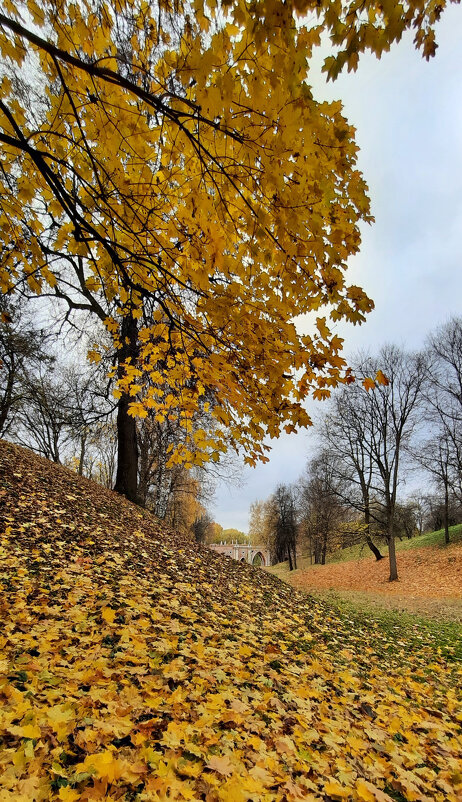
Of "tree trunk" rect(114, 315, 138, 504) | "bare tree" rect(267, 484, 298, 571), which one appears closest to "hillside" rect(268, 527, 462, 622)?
"tree trunk" rect(114, 315, 138, 504)

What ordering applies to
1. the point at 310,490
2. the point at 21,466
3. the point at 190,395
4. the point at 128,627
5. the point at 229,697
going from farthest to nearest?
1. the point at 310,490
2. the point at 21,466
3. the point at 190,395
4. the point at 128,627
5. the point at 229,697

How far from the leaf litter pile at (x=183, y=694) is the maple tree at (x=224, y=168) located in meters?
1.65

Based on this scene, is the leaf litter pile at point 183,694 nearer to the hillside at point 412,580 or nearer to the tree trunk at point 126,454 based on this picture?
the tree trunk at point 126,454

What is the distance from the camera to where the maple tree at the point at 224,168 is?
69.0 inches

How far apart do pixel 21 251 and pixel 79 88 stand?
1.45 metres

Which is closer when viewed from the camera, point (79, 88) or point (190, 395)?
point (79, 88)

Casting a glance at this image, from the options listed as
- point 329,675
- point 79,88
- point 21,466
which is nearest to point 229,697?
point 329,675

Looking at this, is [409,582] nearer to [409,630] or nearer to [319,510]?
[409,630]

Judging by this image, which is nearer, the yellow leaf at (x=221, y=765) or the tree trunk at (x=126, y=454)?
the yellow leaf at (x=221, y=765)

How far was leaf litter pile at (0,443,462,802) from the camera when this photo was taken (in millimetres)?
1733

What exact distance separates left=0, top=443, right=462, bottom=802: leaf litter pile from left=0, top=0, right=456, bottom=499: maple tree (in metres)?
1.65

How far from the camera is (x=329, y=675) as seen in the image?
374 cm

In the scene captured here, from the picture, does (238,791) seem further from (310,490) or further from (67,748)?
(310,490)

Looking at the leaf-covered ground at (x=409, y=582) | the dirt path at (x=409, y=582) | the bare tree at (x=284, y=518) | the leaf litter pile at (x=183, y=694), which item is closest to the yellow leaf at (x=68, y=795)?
the leaf litter pile at (x=183, y=694)
